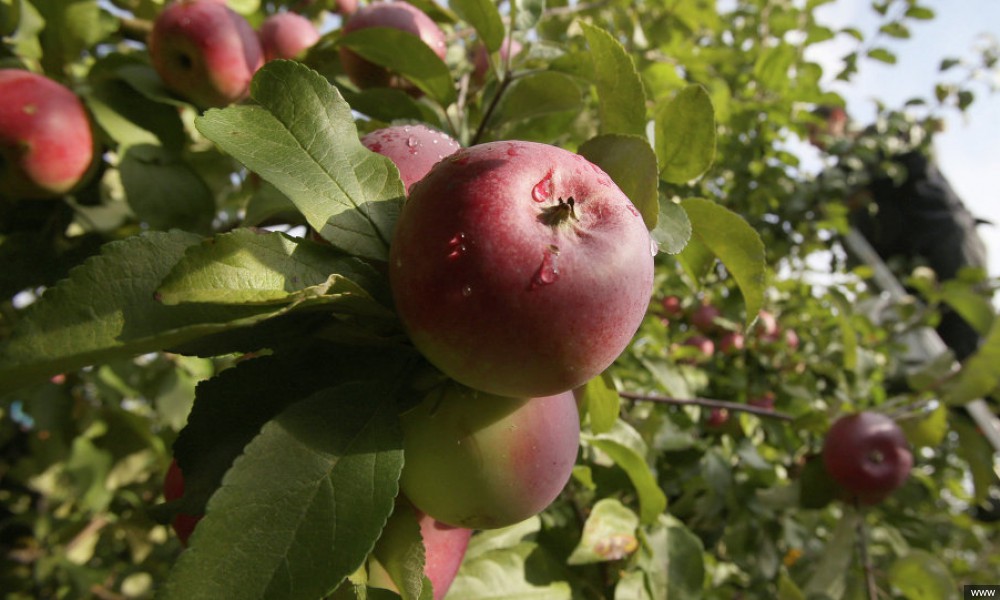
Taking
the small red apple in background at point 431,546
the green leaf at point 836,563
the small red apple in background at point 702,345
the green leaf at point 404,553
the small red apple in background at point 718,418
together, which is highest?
the green leaf at point 404,553

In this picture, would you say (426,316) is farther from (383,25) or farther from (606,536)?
(383,25)

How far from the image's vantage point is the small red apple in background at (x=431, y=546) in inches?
20.4

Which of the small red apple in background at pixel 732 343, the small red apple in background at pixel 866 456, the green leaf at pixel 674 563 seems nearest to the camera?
the green leaf at pixel 674 563

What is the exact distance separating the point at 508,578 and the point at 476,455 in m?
0.35

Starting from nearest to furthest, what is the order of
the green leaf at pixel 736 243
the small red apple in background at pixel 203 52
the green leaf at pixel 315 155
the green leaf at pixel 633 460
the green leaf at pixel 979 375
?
the green leaf at pixel 315 155 → the green leaf at pixel 736 243 → the green leaf at pixel 633 460 → the small red apple in background at pixel 203 52 → the green leaf at pixel 979 375

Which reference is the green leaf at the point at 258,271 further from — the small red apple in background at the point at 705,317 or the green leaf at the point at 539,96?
the small red apple in background at the point at 705,317

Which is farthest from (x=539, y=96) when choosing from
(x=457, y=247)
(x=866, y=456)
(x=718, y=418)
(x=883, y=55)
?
(x=883, y=55)

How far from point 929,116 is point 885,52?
0.85 metres

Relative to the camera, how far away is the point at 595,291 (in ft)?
1.30

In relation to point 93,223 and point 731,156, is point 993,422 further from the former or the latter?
point 93,223

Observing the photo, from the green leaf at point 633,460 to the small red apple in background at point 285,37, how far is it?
0.74 meters

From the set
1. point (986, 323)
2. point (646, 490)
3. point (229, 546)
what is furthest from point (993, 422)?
point (229, 546)

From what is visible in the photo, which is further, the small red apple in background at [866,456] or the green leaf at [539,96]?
the small red apple in background at [866,456]

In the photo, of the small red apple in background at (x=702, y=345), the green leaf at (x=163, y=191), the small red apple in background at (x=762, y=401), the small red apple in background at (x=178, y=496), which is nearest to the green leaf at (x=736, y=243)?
the small red apple in background at (x=178, y=496)
